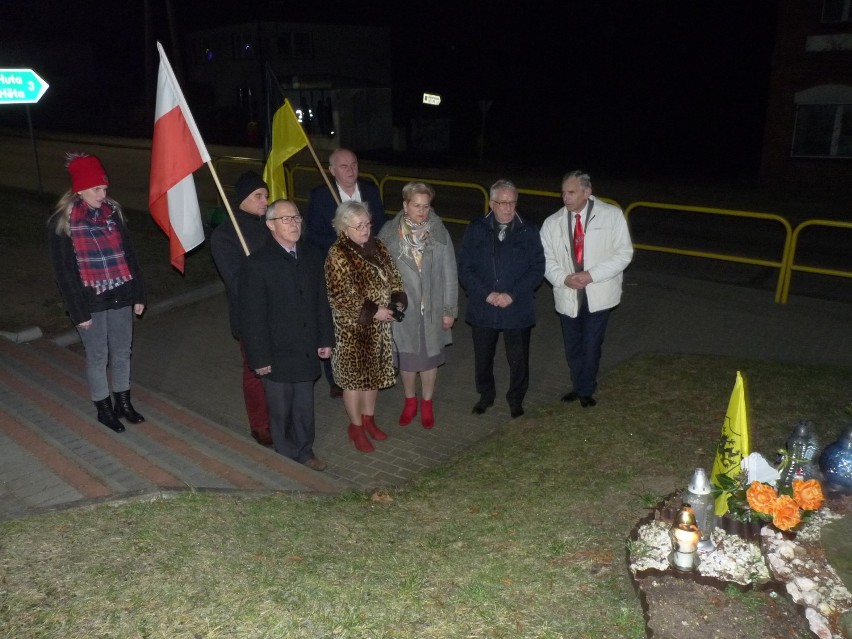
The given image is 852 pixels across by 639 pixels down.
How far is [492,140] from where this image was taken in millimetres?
31141

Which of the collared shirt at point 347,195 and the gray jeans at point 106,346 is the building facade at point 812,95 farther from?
the gray jeans at point 106,346

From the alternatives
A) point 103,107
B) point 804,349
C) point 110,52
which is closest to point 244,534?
point 804,349

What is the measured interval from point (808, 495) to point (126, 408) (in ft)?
15.5

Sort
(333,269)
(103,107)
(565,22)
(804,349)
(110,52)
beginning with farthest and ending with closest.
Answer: (110,52)
(103,107)
(565,22)
(804,349)
(333,269)

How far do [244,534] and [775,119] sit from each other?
22.1 meters

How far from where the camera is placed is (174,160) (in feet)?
18.9

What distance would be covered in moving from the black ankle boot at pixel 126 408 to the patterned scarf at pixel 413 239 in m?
2.40

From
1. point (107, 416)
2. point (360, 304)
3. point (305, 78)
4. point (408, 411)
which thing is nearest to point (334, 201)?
point (360, 304)

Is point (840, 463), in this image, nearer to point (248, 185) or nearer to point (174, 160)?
point (248, 185)

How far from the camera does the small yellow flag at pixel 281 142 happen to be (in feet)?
22.1

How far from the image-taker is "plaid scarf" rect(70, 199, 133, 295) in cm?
512

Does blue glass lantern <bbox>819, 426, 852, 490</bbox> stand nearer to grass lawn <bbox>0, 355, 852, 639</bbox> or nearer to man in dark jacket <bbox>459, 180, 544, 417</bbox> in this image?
grass lawn <bbox>0, 355, 852, 639</bbox>

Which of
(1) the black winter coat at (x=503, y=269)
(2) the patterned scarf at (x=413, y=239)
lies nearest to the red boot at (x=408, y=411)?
(1) the black winter coat at (x=503, y=269)

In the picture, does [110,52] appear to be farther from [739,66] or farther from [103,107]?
[739,66]
